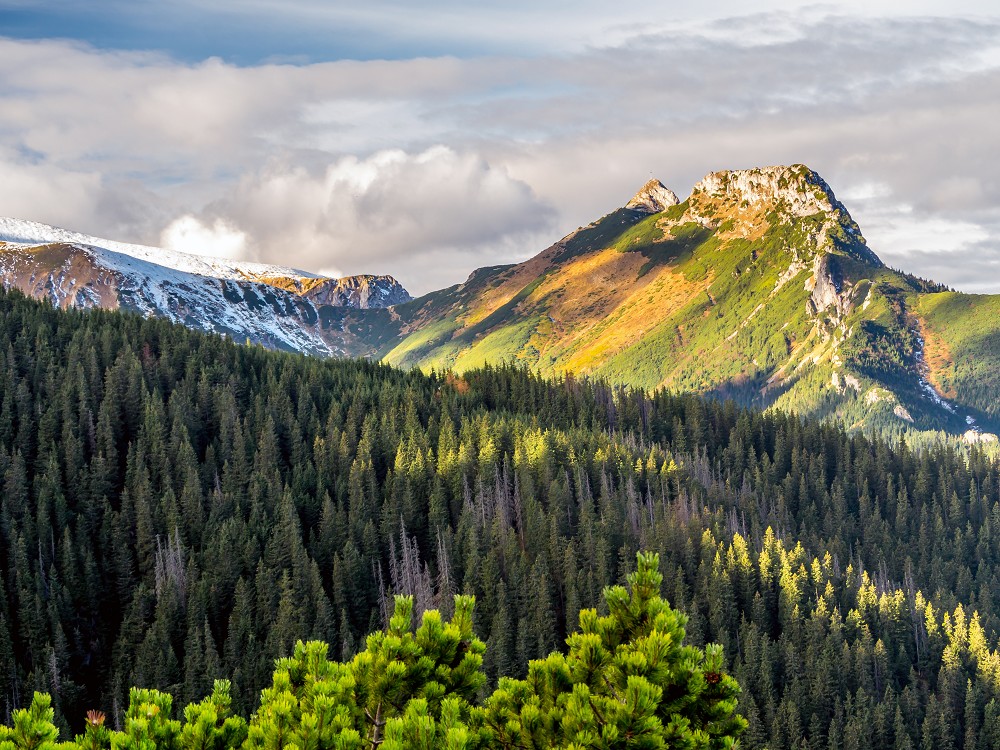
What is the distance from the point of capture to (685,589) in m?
195

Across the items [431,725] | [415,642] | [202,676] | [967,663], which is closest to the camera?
[431,725]

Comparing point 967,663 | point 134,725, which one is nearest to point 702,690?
point 134,725

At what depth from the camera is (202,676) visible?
16675 cm

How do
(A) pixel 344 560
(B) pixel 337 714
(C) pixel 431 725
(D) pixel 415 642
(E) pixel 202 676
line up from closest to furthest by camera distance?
(C) pixel 431 725 → (B) pixel 337 714 → (D) pixel 415 642 → (E) pixel 202 676 → (A) pixel 344 560

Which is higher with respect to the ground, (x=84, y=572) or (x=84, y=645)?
(x=84, y=572)

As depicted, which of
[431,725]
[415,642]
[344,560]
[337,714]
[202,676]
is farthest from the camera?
[344,560]

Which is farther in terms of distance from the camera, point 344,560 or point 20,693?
point 344,560

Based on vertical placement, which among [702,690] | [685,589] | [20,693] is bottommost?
[20,693]

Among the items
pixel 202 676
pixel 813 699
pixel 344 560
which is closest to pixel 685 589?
pixel 813 699

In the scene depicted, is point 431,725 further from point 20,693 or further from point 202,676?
point 20,693

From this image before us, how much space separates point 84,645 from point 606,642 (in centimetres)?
18388

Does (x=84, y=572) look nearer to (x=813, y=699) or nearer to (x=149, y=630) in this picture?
(x=149, y=630)

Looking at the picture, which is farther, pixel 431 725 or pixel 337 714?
pixel 337 714

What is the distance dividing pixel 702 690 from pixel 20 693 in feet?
552
